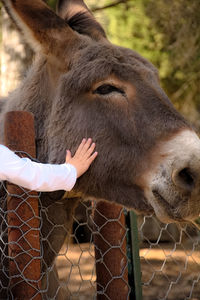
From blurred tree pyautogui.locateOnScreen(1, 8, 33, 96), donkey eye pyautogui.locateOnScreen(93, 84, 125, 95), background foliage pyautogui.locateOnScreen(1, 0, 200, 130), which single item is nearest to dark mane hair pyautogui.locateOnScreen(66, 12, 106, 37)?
donkey eye pyautogui.locateOnScreen(93, 84, 125, 95)

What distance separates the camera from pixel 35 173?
2.03 m

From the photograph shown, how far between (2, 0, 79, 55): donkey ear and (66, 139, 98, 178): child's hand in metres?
0.72

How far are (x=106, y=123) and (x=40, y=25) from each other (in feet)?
2.62

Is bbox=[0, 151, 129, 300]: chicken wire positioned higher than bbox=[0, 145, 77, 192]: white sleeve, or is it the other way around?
bbox=[0, 145, 77, 192]: white sleeve

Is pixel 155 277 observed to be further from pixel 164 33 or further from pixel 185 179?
pixel 164 33

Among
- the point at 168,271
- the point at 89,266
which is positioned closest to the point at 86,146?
the point at 89,266

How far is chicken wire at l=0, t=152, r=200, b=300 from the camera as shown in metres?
2.26

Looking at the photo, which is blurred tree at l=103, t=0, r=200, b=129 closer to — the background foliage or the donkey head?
the background foliage

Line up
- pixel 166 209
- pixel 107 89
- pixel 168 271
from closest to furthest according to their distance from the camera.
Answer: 1. pixel 166 209
2. pixel 107 89
3. pixel 168 271

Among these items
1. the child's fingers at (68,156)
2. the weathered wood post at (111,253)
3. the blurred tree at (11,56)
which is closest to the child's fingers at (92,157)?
the child's fingers at (68,156)

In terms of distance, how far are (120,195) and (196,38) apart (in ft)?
18.3

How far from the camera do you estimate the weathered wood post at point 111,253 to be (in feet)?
8.22

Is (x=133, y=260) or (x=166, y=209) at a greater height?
(x=166, y=209)

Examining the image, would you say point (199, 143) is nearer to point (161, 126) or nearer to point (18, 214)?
point (161, 126)
